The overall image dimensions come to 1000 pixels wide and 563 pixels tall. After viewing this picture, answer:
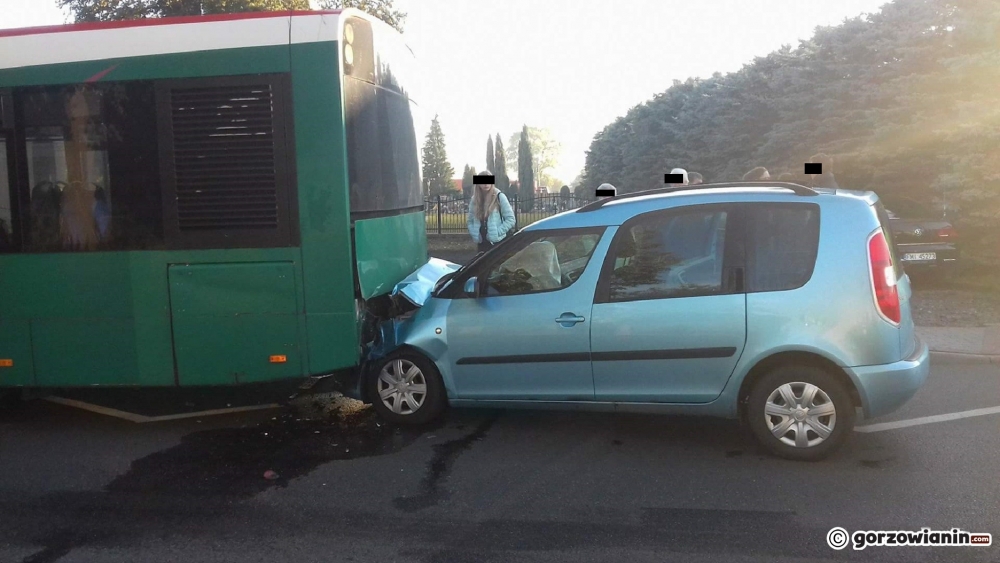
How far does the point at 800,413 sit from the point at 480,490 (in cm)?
208

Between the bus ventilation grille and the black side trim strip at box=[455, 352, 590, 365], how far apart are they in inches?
68.0

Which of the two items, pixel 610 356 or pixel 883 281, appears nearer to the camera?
pixel 883 281

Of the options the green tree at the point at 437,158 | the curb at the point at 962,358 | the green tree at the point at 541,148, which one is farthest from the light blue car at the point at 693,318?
the green tree at the point at 541,148

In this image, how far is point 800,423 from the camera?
531 cm

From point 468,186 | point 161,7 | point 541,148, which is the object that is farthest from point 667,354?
point 541,148

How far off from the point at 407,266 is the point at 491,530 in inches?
133

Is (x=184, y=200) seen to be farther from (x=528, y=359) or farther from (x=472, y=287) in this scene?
(x=528, y=359)

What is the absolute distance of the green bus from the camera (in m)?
5.93

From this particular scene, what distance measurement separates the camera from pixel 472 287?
5.95m

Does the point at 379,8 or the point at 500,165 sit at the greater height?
the point at 379,8

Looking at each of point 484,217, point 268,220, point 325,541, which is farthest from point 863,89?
point 325,541

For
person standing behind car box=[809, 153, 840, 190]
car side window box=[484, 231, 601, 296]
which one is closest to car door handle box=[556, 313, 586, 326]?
car side window box=[484, 231, 601, 296]

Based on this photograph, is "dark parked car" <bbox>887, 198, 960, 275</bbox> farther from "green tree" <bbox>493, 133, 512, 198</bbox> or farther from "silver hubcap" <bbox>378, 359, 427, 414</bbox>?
"green tree" <bbox>493, 133, 512, 198</bbox>

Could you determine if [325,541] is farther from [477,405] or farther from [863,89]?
[863,89]
